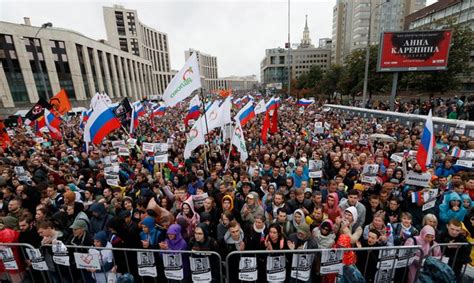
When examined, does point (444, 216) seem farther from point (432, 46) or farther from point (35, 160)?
point (432, 46)

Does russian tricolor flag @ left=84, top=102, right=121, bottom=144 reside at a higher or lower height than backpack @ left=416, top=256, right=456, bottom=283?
higher

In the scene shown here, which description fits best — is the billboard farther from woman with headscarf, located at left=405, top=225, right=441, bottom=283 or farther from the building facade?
the building facade

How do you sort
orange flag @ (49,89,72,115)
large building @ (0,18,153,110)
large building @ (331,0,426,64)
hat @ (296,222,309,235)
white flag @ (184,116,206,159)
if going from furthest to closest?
large building @ (331,0,426,64) → large building @ (0,18,153,110) → orange flag @ (49,89,72,115) → white flag @ (184,116,206,159) → hat @ (296,222,309,235)

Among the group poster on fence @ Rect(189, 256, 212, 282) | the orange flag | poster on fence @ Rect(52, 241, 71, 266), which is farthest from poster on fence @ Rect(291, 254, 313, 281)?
the orange flag

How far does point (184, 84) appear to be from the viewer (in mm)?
6500

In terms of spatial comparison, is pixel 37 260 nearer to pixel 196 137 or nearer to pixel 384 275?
pixel 196 137

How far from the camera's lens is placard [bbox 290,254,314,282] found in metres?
3.27

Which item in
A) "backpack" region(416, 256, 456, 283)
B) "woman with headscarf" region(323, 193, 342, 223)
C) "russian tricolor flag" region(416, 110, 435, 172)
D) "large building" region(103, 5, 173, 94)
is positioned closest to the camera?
"backpack" region(416, 256, 456, 283)

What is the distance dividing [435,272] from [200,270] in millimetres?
3140

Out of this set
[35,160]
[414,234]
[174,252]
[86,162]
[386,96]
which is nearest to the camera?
[174,252]

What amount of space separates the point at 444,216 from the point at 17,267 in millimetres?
7247

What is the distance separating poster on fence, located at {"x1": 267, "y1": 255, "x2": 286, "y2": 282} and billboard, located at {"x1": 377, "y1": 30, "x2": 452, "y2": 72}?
62.0 ft

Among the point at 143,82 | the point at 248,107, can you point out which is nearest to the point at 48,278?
the point at 248,107

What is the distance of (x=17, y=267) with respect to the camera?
3.62m
